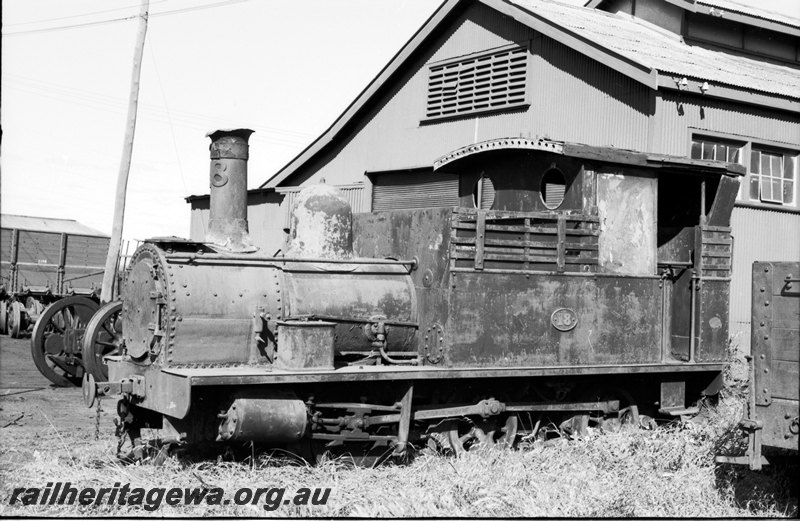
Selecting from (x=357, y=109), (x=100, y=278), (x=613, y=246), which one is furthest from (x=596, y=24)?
(x=100, y=278)

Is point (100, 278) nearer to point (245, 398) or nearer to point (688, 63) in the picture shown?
point (688, 63)

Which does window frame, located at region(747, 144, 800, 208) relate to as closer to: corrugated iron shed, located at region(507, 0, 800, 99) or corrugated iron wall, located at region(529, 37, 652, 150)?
corrugated iron shed, located at region(507, 0, 800, 99)

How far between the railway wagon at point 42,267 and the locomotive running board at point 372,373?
44.2 ft

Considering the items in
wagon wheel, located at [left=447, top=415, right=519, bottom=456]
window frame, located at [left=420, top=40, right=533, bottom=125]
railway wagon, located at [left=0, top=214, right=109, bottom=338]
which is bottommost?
wagon wheel, located at [left=447, top=415, right=519, bottom=456]

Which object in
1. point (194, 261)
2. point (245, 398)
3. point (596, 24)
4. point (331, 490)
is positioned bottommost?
point (331, 490)

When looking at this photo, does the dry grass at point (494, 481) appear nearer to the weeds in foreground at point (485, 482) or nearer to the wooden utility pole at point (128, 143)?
the weeds in foreground at point (485, 482)

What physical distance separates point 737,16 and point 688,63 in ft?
8.45

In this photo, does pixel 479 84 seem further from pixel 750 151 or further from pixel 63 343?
pixel 63 343

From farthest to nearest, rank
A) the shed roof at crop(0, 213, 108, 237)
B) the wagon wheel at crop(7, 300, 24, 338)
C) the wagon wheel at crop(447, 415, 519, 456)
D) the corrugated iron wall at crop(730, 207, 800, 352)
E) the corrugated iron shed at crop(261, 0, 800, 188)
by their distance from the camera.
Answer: the shed roof at crop(0, 213, 108, 237), the wagon wheel at crop(7, 300, 24, 338), the corrugated iron wall at crop(730, 207, 800, 352), the corrugated iron shed at crop(261, 0, 800, 188), the wagon wheel at crop(447, 415, 519, 456)

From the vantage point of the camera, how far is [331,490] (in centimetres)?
644

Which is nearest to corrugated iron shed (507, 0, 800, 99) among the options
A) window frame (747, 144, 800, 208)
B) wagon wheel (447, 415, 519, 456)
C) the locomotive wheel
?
window frame (747, 144, 800, 208)

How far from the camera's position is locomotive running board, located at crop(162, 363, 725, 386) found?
6.55 m

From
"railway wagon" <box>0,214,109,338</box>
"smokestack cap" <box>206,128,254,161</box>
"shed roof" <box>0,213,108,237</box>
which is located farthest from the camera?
"shed roof" <box>0,213,108,237</box>

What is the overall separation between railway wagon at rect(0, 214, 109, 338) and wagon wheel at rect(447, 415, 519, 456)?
13.2 metres
